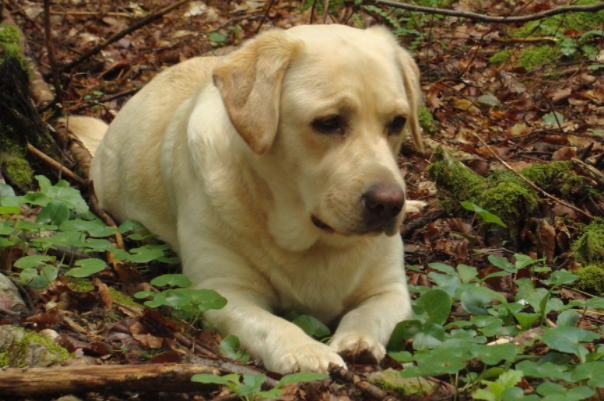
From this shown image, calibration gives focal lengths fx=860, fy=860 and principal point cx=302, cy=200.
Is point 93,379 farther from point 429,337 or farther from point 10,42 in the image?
point 10,42

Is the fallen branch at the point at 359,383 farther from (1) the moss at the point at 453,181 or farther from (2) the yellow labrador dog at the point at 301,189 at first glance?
(1) the moss at the point at 453,181

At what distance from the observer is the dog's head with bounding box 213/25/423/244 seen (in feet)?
11.5

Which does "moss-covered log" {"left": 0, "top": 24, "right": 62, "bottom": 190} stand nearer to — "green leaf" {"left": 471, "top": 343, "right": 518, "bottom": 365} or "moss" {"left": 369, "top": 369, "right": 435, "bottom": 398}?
"moss" {"left": 369, "top": 369, "right": 435, "bottom": 398}

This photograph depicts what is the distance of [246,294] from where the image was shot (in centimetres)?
391

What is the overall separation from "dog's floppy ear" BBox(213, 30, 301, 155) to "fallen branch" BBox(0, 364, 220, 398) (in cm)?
117

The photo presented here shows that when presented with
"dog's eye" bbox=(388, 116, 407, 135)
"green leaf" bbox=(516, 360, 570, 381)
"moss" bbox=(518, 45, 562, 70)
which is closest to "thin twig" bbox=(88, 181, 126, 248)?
"dog's eye" bbox=(388, 116, 407, 135)

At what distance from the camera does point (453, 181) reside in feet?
17.1

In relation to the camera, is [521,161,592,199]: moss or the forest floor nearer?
the forest floor

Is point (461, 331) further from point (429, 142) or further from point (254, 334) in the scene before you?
point (429, 142)

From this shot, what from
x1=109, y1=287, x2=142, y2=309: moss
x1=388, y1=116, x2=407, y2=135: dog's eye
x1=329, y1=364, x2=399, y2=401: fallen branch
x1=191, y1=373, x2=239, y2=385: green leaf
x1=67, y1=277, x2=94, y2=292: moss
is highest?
x1=388, y1=116, x2=407, y2=135: dog's eye

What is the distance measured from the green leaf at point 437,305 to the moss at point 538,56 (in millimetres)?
5024

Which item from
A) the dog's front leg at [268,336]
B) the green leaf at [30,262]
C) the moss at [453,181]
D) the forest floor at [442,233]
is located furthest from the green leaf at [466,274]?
the green leaf at [30,262]

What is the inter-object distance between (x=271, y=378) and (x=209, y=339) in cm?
62

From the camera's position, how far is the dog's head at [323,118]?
3502 mm
